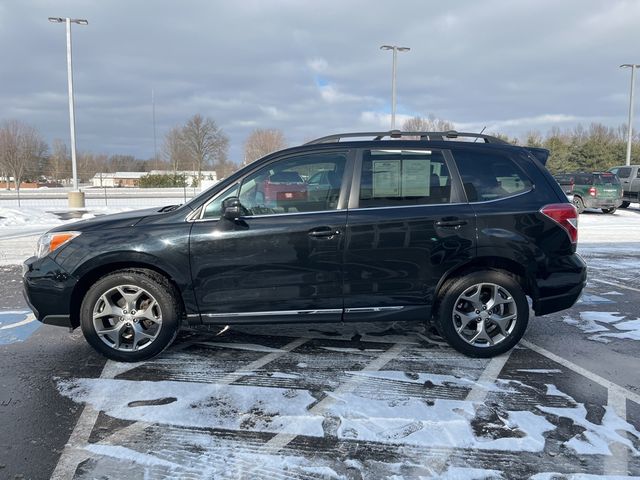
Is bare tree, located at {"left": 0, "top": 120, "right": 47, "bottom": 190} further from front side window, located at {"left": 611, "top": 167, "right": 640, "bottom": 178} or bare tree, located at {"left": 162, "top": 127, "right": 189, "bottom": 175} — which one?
front side window, located at {"left": 611, "top": 167, "right": 640, "bottom": 178}

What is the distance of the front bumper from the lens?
12.9 feet

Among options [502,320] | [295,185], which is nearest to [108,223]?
[295,185]

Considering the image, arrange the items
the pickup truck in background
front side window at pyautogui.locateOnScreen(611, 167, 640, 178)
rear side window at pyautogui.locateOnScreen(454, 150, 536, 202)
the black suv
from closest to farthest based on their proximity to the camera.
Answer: the black suv < rear side window at pyautogui.locateOnScreen(454, 150, 536, 202) < the pickup truck in background < front side window at pyautogui.locateOnScreen(611, 167, 640, 178)

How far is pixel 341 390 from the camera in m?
3.55

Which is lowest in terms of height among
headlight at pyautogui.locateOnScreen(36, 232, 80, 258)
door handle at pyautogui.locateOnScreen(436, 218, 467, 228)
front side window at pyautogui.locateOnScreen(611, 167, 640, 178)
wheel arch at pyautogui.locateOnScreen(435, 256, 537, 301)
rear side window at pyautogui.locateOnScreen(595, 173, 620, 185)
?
wheel arch at pyautogui.locateOnScreen(435, 256, 537, 301)

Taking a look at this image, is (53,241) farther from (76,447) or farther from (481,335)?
(481,335)

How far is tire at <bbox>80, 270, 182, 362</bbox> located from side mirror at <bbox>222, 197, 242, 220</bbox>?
78cm

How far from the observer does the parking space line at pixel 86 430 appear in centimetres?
265

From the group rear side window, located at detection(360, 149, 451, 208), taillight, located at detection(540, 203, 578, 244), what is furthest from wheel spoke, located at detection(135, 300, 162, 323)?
taillight, located at detection(540, 203, 578, 244)

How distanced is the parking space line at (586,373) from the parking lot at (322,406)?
0.02 m

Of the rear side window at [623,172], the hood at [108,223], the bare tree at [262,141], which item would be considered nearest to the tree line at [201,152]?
the bare tree at [262,141]

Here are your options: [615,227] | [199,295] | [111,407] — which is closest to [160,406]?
[111,407]

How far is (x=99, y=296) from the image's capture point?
12.9 ft

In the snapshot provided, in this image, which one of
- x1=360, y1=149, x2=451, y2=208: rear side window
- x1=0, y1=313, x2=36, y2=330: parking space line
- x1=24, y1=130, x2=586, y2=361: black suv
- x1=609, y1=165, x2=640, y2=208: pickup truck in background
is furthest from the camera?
x1=609, y1=165, x2=640, y2=208: pickup truck in background
